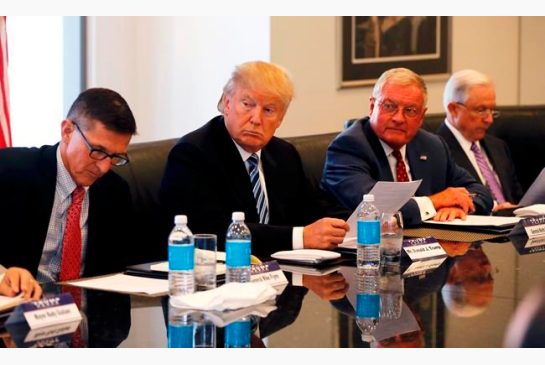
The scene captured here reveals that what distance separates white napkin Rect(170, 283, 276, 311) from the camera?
2375mm

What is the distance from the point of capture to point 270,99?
12.6ft

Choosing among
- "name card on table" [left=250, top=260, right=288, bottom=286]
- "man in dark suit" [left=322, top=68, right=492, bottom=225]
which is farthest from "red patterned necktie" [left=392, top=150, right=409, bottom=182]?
"name card on table" [left=250, top=260, right=288, bottom=286]

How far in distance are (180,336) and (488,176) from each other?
4.07 meters

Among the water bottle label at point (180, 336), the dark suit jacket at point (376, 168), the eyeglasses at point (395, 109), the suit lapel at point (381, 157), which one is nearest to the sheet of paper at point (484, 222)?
the dark suit jacket at point (376, 168)

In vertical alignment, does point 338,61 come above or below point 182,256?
above

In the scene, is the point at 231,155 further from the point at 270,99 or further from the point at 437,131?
the point at 437,131

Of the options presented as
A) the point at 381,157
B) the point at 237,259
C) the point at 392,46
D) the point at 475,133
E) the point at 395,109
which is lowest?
the point at 237,259

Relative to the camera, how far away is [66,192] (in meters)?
3.27

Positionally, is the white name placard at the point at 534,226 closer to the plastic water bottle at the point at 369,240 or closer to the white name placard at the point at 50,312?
the plastic water bottle at the point at 369,240

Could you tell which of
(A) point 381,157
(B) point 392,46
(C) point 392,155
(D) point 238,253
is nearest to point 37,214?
(D) point 238,253

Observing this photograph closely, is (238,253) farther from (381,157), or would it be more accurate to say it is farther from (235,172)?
(381,157)

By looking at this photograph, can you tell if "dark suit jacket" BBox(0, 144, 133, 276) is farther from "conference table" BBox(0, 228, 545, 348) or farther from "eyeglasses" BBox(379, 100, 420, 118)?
"eyeglasses" BBox(379, 100, 420, 118)

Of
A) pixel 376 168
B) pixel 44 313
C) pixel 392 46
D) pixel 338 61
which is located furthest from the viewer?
pixel 392 46

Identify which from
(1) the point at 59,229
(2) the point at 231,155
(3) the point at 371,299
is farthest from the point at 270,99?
(3) the point at 371,299
